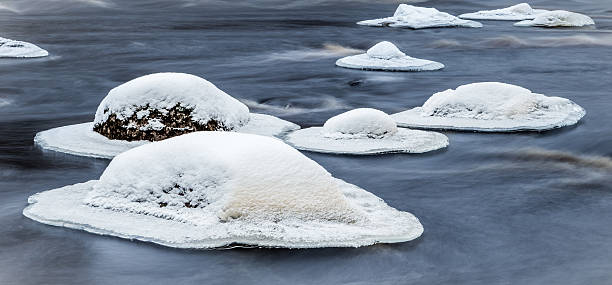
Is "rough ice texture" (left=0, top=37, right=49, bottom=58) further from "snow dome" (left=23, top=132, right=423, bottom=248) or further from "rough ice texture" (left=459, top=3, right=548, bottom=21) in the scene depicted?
"rough ice texture" (left=459, top=3, right=548, bottom=21)

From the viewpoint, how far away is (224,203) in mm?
6879

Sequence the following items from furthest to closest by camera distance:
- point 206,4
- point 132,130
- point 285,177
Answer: point 206,4, point 132,130, point 285,177

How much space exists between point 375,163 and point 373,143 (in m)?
0.80

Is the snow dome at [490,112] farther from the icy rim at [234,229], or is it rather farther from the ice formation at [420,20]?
the ice formation at [420,20]

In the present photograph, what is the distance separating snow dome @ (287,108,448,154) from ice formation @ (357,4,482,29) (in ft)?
66.3

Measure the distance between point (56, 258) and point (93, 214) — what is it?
2.76 feet

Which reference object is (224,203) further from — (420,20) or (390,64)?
(420,20)

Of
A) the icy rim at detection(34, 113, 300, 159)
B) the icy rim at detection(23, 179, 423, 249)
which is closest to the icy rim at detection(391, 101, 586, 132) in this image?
the icy rim at detection(34, 113, 300, 159)

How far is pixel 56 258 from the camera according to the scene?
6512mm

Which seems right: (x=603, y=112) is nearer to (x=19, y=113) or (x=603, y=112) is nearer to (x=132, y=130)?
(x=132, y=130)

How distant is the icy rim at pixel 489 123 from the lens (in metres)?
11.7

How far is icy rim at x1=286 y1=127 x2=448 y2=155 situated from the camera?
10.4 m

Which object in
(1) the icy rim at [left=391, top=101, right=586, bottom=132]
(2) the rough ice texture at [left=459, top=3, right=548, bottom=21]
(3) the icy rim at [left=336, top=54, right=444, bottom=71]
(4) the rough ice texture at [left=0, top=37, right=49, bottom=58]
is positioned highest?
(1) the icy rim at [left=391, top=101, right=586, bottom=132]

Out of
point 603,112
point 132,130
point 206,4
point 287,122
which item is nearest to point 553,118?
point 603,112
